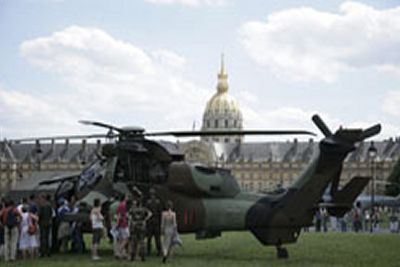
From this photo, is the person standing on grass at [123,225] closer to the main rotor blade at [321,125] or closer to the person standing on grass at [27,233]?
the person standing on grass at [27,233]

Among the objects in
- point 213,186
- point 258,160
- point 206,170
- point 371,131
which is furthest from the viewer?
point 258,160

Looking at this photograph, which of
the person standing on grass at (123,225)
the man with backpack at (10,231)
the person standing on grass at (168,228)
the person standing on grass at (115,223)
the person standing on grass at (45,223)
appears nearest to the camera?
the person standing on grass at (168,228)

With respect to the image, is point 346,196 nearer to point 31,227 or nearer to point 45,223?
point 45,223

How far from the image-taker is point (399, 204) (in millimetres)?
74812

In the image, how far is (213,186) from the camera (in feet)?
79.1

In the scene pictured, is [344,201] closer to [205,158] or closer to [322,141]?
[322,141]

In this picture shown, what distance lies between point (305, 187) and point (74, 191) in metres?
7.36

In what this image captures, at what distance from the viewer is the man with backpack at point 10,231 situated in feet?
74.0

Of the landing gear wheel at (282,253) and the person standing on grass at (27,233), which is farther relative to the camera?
the landing gear wheel at (282,253)

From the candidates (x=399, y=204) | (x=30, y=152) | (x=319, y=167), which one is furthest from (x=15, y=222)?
(x=30, y=152)

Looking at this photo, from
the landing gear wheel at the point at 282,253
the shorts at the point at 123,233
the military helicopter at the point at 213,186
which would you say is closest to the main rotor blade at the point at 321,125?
the military helicopter at the point at 213,186

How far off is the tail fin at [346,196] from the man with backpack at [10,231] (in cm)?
855

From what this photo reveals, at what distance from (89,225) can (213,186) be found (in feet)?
12.3

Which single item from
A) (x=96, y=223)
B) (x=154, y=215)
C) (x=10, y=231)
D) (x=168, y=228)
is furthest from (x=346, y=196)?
(x=10, y=231)
